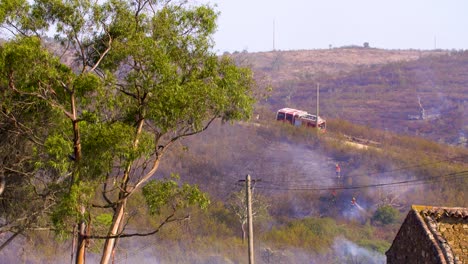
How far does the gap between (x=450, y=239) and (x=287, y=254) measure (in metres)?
27.6

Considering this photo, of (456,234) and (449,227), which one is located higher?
(449,227)

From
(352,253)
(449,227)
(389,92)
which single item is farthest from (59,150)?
(389,92)

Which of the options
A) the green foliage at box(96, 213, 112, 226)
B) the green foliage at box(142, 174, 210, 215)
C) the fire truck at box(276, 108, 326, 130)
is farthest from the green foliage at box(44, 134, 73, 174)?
the fire truck at box(276, 108, 326, 130)

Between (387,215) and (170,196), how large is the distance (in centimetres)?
3708

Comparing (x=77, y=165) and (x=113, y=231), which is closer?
(x=77, y=165)

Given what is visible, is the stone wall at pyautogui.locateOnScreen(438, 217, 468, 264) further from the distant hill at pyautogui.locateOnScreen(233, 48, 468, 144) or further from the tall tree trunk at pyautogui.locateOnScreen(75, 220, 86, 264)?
the distant hill at pyautogui.locateOnScreen(233, 48, 468, 144)

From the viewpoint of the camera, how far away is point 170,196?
16.2 meters

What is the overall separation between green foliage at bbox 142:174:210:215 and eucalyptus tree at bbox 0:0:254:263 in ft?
0.07

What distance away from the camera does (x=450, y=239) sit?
57.6ft

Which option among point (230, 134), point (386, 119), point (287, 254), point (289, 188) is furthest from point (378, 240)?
point (386, 119)

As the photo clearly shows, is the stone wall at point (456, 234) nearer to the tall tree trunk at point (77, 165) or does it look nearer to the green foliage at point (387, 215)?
the tall tree trunk at point (77, 165)

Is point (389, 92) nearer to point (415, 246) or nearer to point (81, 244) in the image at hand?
point (415, 246)

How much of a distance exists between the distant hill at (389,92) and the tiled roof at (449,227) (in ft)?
201

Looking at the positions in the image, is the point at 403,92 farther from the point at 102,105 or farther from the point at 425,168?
the point at 102,105
